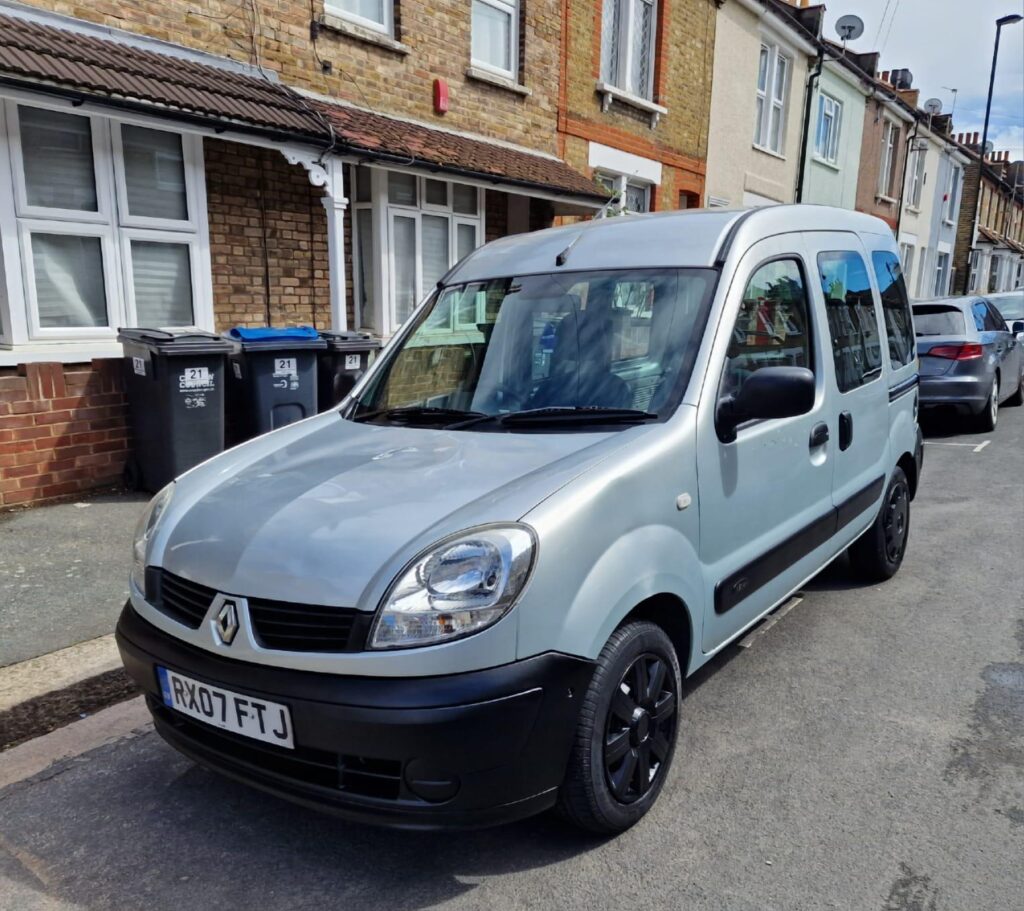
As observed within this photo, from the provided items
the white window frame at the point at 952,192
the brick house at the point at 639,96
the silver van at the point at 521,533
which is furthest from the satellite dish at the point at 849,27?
the silver van at the point at 521,533

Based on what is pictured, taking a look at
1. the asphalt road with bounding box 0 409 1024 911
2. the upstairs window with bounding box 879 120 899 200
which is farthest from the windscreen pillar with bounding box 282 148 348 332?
the upstairs window with bounding box 879 120 899 200

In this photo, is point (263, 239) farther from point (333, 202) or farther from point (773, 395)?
point (773, 395)

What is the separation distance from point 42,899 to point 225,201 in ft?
21.2

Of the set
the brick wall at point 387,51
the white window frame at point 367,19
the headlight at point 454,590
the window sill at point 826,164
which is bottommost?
the headlight at point 454,590

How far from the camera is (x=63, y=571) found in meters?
4.78

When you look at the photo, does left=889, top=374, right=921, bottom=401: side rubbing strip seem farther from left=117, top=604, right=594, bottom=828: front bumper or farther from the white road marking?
left=117, top=604, right=594, bottom=828: front bumper

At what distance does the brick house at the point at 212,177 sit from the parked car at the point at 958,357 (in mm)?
4517

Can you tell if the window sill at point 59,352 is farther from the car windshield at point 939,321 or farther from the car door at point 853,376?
the car windshield at point 939,321

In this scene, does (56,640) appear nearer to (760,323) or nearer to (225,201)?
(760,323)

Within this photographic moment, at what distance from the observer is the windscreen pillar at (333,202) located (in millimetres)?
7137

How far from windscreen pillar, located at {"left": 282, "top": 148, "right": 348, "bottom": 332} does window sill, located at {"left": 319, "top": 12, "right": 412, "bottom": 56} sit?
1682mm

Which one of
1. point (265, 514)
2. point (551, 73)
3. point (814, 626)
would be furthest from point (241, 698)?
point (551, 73)

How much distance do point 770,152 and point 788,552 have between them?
1602cm

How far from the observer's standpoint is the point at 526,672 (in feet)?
6.91
